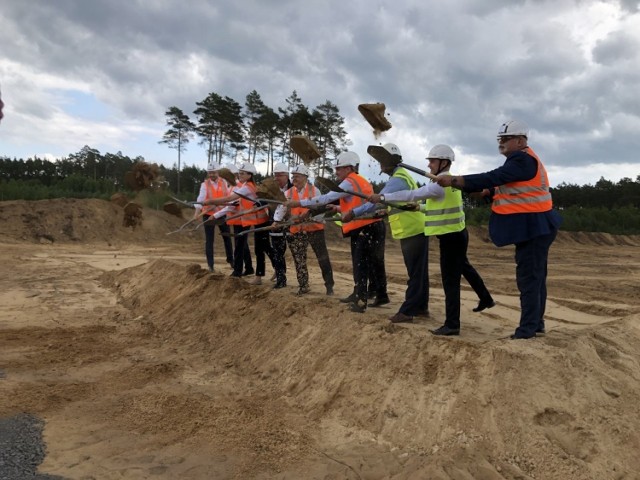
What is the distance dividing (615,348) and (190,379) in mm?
4413

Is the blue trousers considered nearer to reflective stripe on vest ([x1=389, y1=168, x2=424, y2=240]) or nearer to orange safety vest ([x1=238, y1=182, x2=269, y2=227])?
reflective stripe on vest ([x1=389, y1=168, x2=424, y2=240])

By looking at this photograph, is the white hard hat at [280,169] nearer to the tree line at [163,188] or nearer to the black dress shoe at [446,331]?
the black dress shoe at [446,331]

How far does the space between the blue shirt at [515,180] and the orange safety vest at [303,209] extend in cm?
324

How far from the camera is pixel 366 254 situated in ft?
21.3

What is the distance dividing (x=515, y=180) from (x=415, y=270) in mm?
1702

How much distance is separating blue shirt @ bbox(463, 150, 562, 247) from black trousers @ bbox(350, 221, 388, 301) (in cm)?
193

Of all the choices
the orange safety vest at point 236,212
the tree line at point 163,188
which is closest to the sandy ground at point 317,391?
the orange safety vest at point 236,212

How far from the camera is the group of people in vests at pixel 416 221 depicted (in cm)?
470

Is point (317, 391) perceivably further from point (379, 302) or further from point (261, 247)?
point (261, 247)

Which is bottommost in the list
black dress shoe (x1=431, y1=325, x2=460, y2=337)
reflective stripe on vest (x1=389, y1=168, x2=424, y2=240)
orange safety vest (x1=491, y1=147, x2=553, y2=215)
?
black dress shoe (x1=431, y1=325, x2=460, y2=337)

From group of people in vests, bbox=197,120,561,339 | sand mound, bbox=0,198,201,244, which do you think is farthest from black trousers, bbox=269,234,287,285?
sand mound, bbox=0,198,201,244

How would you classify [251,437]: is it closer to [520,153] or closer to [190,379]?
[190,379]

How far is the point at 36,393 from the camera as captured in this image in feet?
17.2

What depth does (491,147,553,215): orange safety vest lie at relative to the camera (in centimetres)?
467
